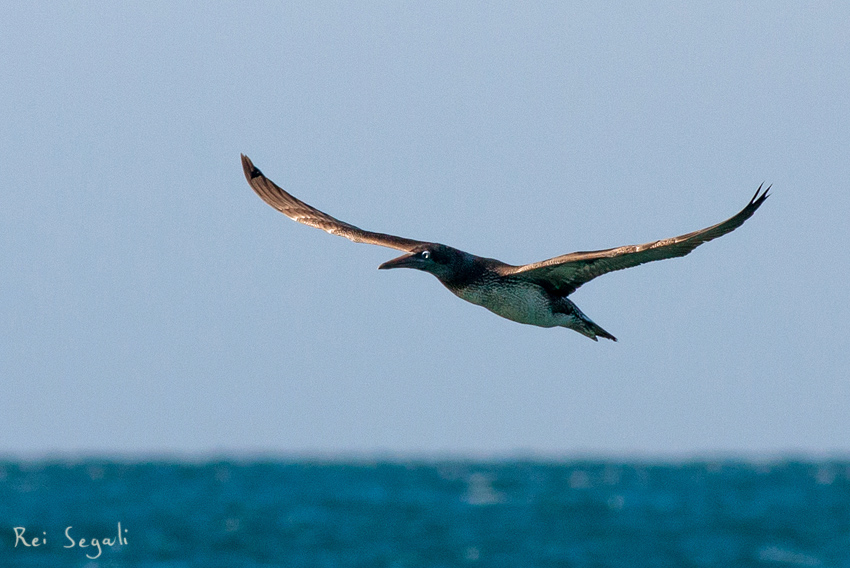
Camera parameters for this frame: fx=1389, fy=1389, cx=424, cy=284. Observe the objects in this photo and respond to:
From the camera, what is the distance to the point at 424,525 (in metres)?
54.6

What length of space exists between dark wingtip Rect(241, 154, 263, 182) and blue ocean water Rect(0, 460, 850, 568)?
1099 inches

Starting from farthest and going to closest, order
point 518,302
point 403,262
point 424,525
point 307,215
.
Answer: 1. point 424,525
2. point 307,215
3. point 518,302
4. point 403,262

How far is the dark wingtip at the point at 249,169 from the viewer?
16.0 metres

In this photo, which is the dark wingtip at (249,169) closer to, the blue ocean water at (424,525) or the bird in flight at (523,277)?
the bird in flight at (523,277)

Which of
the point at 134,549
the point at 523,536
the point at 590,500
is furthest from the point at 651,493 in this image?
the point at 134,549

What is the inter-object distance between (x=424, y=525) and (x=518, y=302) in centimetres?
4262

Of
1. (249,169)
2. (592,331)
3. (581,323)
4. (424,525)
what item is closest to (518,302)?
(581,323)

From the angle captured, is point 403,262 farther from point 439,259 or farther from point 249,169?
point 249,169

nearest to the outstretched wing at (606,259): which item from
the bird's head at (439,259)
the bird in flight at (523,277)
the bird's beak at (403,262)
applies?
the bird in flight at (523,277)

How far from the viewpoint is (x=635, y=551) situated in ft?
152

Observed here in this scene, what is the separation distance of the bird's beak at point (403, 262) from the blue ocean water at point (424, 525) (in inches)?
1216

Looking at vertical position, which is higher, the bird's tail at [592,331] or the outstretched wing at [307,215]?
the outstretched wing at [307,215]

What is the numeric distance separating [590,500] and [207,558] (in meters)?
32.1

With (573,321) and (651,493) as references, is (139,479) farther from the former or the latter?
(573,321)
